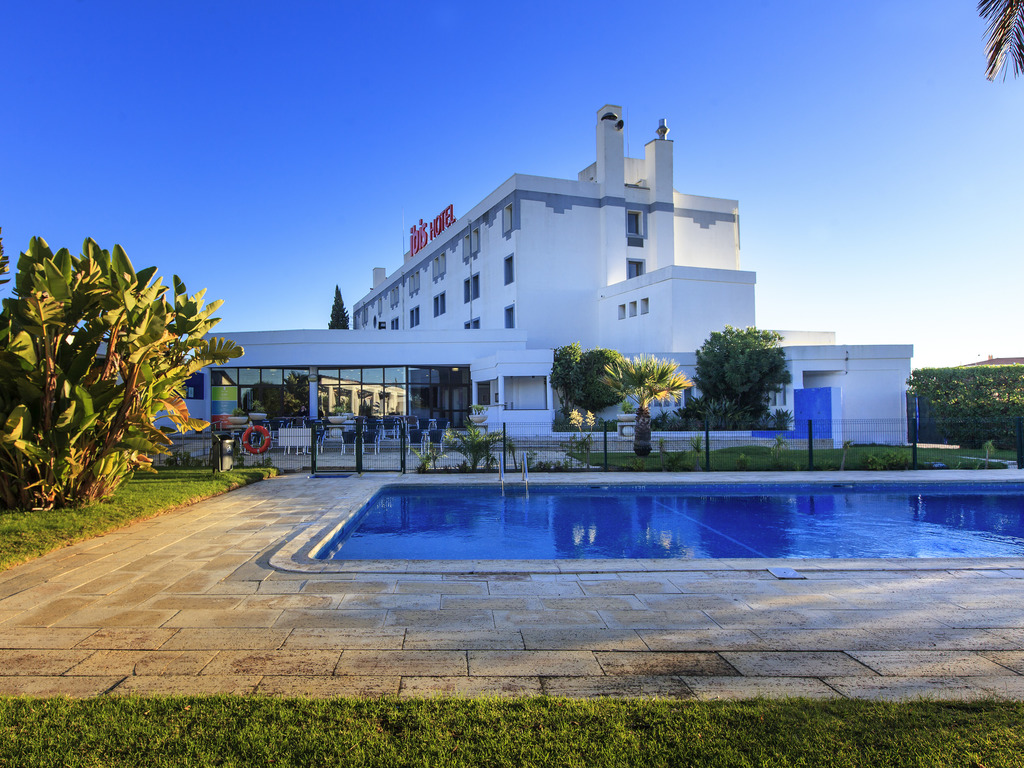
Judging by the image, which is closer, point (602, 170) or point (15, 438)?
point (15, 438)

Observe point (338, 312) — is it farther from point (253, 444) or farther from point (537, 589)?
point (537, 589)

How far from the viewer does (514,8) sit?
1290 centimetres

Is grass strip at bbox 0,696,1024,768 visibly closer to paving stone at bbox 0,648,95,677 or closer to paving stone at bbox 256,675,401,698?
paving stone at bbox 256,675,401,698

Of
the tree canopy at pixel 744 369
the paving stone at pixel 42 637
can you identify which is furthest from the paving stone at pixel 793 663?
the tree canopy at pixel 744 369

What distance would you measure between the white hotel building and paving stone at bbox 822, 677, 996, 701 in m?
18.5

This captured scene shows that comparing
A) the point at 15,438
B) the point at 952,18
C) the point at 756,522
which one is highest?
the point at 952,18

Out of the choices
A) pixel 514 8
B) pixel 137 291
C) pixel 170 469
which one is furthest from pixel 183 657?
pixel 514 8

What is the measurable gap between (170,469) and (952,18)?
1654 cm

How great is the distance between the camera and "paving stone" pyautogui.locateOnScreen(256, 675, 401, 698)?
129 inches

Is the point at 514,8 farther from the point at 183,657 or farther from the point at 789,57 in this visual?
the point at 183,657

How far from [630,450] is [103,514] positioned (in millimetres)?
14011

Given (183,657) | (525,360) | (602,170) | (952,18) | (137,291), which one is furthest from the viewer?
(602,170)

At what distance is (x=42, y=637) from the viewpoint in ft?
13.5

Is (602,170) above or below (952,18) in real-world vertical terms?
above
